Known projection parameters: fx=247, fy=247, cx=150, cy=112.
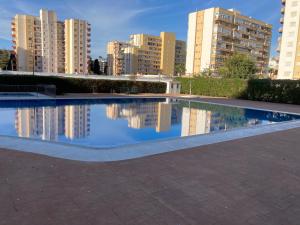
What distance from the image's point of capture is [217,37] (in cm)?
6053

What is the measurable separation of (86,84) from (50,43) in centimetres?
5773

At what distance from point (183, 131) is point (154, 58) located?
9219 cm

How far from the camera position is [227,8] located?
62.9m

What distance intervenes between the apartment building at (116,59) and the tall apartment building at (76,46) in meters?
21.9

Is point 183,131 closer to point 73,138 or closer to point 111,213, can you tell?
point 73,138

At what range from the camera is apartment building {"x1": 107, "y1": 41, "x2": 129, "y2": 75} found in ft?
322

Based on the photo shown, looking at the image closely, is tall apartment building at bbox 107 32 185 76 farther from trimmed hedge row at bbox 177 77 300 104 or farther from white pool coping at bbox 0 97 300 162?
white pool coping at bbox 0 97 300 162

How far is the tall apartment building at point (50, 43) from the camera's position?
71.4 meters

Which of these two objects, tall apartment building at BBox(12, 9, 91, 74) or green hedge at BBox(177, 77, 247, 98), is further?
tall apartment building at BBox(12, 9, 91, 74)

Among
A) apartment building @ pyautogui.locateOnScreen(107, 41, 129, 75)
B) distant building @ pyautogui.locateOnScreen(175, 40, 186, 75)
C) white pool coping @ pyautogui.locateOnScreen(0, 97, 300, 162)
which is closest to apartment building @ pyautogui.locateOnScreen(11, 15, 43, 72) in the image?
apartment building @ pyautogui.locateOnScreen(107, 41, 129, 75)

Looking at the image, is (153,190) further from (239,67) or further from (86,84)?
(239,67)

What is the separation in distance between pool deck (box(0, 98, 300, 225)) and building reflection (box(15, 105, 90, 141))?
3518mm

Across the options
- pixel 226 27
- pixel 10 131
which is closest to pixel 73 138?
pixel 10 131

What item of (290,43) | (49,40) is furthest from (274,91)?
(49,40)
